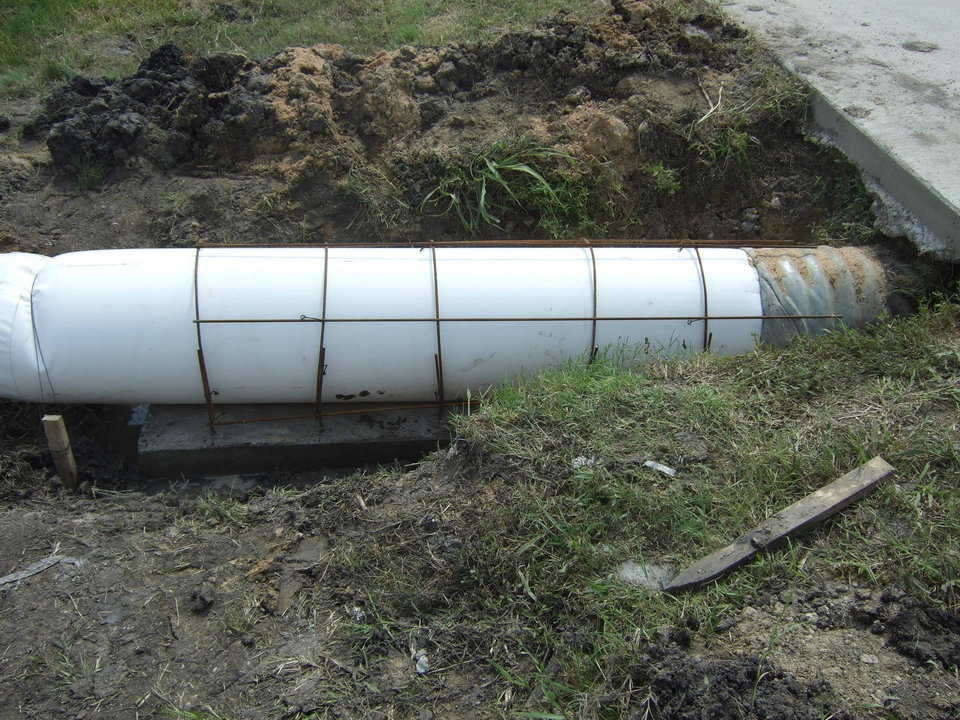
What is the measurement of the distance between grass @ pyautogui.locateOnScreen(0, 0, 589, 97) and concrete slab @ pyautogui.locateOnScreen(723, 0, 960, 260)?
1.83 metres

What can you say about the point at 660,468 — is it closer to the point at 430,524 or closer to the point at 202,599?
the point at 430,524

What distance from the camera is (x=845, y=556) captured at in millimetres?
2809

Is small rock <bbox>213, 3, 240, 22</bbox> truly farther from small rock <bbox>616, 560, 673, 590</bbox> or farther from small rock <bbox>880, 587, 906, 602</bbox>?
small rock <bbox>880, 587, 906, 602</bbox>

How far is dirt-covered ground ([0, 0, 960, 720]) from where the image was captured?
2.65 m

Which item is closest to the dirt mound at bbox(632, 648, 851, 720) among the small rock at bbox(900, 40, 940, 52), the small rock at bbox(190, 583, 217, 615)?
the small rock at bbox(190, 583, 217, 615)

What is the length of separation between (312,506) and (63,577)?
3.79 ft

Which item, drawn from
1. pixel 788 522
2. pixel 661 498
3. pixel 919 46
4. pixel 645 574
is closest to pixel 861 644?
pixel 788 522

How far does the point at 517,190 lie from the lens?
535 centimetres

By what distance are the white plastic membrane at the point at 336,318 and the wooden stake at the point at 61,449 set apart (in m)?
0.28

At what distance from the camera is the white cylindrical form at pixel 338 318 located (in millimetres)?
4242

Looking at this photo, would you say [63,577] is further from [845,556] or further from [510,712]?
A: [845,556]

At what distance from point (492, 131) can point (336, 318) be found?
7.00 ft

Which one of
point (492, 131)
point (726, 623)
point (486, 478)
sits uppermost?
point (492, 131)

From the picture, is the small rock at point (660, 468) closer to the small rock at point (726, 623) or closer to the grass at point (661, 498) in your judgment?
the grass at point (661, 498)
